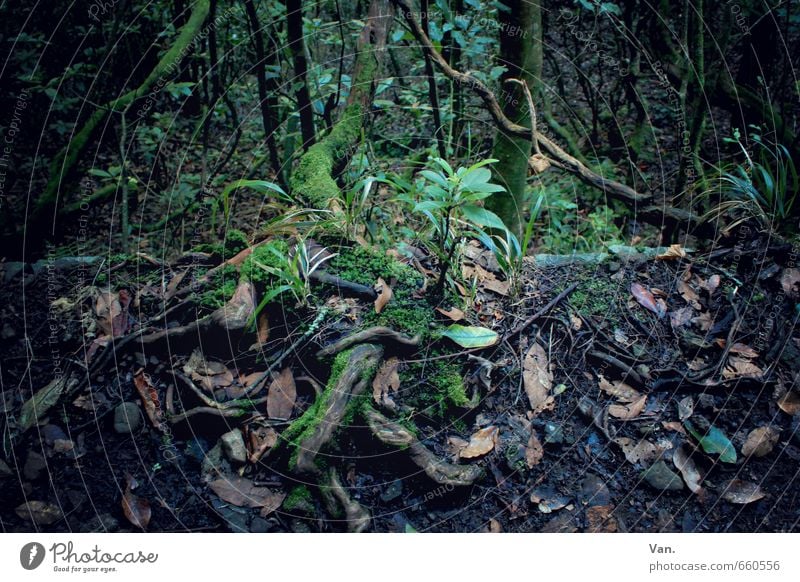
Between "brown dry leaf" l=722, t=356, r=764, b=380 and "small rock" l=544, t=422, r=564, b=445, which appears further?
"brown dry leaf" l=722, t=356, r=764, b=380

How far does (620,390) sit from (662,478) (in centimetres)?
30

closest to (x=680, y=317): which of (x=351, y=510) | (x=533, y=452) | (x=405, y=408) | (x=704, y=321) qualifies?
(x=704, y=321)

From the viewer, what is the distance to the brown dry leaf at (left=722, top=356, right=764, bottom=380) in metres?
1.80

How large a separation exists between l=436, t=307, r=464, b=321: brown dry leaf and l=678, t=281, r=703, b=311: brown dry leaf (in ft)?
3.08

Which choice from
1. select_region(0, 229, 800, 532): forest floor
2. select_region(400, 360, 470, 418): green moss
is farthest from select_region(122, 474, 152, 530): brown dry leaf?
select_region(400, 360, 470, 418): green moss

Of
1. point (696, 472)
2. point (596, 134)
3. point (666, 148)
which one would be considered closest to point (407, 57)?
point (596, 134)

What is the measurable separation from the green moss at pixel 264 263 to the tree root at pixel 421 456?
0.61 metres

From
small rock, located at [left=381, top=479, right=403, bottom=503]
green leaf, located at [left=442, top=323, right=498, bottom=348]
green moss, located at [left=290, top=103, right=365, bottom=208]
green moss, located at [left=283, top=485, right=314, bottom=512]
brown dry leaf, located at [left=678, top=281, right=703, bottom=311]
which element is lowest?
small rock, located at [left=381, top=479, right=403, bottom=503]

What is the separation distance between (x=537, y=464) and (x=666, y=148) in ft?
10.3

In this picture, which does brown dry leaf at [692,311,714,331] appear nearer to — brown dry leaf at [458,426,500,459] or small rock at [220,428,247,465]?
brown dry leaf at [458,426,500,459]

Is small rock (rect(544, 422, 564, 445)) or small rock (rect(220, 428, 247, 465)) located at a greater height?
small rock (rect(220, 428, 247, 465))

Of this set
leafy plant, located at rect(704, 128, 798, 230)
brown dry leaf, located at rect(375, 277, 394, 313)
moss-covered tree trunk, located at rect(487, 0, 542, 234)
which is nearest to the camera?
brown dry leaf, located at rect(375, 277, 394, 313)
